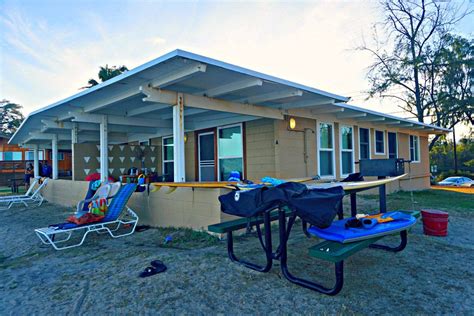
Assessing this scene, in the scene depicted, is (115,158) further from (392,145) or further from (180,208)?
(392,145)

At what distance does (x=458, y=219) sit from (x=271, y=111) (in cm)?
450

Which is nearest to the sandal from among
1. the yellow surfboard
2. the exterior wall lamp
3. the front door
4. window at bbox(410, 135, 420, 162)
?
the yellow surfboard

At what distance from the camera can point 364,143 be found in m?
9.76

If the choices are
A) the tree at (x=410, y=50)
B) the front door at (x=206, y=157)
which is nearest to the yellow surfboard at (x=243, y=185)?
the front door at (x=206, y=157)

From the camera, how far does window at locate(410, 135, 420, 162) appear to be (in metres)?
12.9

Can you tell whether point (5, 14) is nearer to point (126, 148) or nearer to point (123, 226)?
point (126, 148)

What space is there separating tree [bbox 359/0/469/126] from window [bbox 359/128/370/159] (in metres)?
13.0

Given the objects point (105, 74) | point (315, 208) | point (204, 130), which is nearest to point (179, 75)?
point (315, 208)

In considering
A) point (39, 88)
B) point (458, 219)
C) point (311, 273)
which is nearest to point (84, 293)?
point (311, 273)

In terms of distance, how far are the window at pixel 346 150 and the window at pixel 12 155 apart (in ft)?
69.2

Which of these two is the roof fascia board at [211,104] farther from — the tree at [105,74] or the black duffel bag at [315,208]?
the tree at [105,74]

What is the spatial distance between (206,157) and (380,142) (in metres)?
6.51

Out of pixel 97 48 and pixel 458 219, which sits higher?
pixel 97 48

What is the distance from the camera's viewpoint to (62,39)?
8.26 metres
